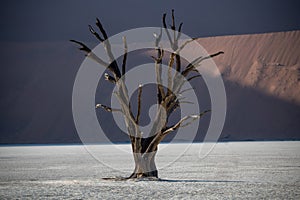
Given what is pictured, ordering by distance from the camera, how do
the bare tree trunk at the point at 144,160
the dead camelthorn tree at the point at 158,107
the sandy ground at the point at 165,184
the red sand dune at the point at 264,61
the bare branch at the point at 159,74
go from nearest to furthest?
the sandy ground at the point at 165,184 < the bare branch at the point at 159,74 < the dead camelthorn tree at the point at 158,107 < the bare tree trunk at the point at 144,160 < the red sand dune at the point at 264,61

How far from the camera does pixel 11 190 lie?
14336 mm

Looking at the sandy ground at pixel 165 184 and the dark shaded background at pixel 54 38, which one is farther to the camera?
the dark shaded background at pixel 54 38

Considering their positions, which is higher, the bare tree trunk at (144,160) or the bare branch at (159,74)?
the bare branch at (159,74)

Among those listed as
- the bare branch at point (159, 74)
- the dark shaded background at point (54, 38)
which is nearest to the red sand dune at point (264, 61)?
the dark shaded background at point (54, 38)

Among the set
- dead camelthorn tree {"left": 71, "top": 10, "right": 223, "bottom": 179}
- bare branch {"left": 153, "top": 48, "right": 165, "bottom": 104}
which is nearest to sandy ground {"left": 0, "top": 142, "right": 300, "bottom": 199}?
dead camelthorn tree {"left": 71, "top": 10, "right": 223, "bottom": 179}

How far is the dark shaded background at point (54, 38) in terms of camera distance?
78.7m

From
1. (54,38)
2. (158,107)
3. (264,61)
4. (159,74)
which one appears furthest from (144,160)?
(54,38)

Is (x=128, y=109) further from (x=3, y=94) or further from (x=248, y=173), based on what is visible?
(x=3, y=94)

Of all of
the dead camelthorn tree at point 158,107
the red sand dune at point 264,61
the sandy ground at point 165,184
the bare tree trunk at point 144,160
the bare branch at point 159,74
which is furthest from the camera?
the red sand dune at point 264,61

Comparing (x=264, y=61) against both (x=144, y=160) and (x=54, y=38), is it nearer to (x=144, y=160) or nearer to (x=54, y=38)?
(x=54, y=38)

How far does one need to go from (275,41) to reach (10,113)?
125 ft

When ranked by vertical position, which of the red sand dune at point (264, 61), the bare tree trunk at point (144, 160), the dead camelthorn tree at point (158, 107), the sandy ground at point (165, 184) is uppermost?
the red sand dune at point (264, 61)

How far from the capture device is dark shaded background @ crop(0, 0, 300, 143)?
78.7 meters

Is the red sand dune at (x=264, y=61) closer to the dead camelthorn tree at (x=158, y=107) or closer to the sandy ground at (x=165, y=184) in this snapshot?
the sandy ground at (x=165, y=184)
